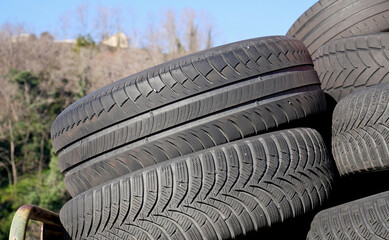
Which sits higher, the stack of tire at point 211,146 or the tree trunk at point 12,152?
the stack of tire at point 211,146

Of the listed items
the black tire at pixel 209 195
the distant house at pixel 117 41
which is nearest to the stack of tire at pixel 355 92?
the black tire at pixel 209 195

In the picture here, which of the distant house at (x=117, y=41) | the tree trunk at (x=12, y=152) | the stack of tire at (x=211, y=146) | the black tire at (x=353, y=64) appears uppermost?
the distant house at (x=117, y=41)

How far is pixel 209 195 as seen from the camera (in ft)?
6.26

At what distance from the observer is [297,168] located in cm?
204

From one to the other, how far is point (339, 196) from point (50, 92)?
86.2ft

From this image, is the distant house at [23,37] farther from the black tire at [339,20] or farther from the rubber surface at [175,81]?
the rubber surface at [175,81]

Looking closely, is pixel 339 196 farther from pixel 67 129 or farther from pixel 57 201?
pixel 57 201

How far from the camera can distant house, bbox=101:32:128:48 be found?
34428mm

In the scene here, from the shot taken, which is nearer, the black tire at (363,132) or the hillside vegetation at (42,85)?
the black tire at (363,132)

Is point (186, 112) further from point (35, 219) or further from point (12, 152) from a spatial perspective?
point (12, 152)

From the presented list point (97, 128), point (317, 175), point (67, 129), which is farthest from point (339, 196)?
point (67, 129)

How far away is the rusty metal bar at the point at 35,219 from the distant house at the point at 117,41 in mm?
32780

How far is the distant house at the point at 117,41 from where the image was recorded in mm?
34428

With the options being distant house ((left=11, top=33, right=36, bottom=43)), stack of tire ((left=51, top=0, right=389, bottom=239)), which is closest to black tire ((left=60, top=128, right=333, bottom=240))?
stack of tire ((left=51, top=0, right=389, bottom=239))
